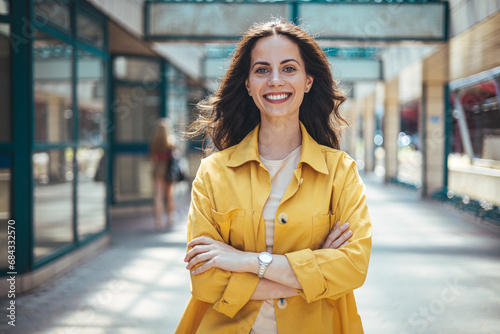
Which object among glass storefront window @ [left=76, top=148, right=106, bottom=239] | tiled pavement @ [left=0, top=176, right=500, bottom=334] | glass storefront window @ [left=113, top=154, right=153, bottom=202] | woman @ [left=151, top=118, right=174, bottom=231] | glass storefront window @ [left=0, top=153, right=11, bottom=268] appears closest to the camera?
tiled pavement @ [left=0, top=176, right=500, bottom=334]

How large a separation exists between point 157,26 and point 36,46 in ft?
11.9

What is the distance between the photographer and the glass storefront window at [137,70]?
37.2 ft

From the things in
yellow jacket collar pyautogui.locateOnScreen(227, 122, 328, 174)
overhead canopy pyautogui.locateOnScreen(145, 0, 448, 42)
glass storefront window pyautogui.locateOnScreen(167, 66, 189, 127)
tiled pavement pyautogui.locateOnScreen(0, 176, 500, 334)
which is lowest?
tiled pavement pyautogui.locateOnScreen(0, 176, 500, 334)

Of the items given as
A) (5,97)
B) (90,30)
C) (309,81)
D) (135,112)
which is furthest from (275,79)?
(135,112)

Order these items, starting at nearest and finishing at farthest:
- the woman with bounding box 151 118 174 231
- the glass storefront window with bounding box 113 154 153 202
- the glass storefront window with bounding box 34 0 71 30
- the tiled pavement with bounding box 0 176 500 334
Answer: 1. the tiled pavement with bounding box 0 176 500 334
2. the glass storefront window with bounding box 34 0 71 30
3. the woman with bounding box 151 118 174 231
4. the glass storefront window with bounding box 113 154 153 202

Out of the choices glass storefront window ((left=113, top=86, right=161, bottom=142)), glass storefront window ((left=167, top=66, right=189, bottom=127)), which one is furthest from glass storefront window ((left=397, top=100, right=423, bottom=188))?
glass storefront window ((left=113, top=86, right=161, bottom=142))

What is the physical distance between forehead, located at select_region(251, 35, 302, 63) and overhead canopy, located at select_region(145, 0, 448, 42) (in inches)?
256

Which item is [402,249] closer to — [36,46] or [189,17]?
Answer: [189,17]

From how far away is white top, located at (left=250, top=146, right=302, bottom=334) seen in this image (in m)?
1.80

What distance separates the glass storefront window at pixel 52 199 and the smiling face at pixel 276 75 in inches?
162

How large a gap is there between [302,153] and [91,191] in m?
6.35

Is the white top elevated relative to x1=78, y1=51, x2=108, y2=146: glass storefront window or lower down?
lower down

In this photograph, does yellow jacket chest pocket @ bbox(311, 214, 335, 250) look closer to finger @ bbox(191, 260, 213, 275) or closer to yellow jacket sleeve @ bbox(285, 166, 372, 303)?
yellow jacket sleeve @ bbox(285, 166, 372, 303)

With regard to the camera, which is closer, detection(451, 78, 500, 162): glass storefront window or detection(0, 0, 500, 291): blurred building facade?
detection(0, 0, 500, 291): blurred building facade
